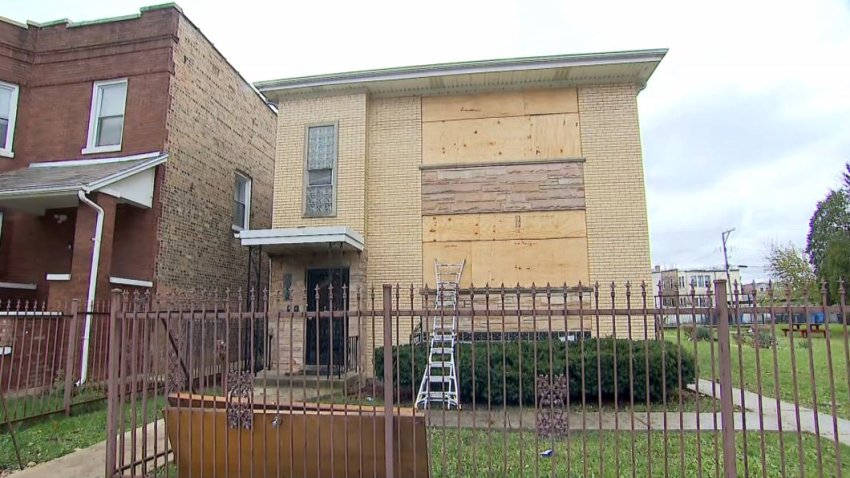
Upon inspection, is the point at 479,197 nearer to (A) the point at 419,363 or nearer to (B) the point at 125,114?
(A) the point at 419,363

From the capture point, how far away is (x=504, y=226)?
38.7 ft

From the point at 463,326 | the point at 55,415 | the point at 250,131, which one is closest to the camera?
the point at 55,415

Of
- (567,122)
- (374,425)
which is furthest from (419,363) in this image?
(567,122)

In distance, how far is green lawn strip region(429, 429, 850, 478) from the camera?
5.42 metres

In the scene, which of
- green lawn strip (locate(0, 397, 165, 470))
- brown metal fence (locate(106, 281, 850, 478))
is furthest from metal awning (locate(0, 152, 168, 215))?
brown metal fence (locate(106, 281, 850, 478))

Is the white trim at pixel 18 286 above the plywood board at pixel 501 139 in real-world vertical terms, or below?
below

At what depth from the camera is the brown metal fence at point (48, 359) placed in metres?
7.61

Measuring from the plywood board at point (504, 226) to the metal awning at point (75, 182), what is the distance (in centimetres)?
626

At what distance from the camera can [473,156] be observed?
12.2 metres

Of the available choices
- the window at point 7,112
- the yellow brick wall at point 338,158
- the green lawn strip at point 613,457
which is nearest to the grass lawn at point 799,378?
the green lawn strip at point 613,457

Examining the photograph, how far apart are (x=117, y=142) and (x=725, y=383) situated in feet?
43.6

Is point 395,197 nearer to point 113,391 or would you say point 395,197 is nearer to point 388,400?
point 113,391

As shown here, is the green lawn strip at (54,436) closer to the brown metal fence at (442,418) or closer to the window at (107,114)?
the brown metal fence at (442,418)

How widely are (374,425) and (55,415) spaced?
19.8 feet
